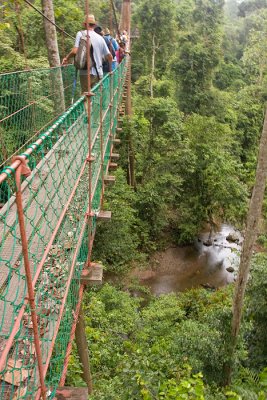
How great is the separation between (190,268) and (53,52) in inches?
297

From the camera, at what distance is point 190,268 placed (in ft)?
33.5

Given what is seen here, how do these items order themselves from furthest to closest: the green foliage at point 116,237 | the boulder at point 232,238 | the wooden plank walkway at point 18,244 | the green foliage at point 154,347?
the boulder at point 232,238 → the green foliage at point 116,237 → the green foliage at point 154,347 → the wooden plank walkway at point 18,244

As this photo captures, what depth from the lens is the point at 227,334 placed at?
16.2 feet

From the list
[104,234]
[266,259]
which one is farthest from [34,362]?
[104,234]

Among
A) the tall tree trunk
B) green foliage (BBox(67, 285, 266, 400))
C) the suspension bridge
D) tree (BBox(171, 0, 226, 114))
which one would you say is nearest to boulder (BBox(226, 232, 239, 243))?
green foliage (BBox(67, 285, 266, 400))

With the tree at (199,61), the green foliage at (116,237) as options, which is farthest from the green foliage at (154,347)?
the tree at (199,61)

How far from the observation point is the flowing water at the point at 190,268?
9.49 m

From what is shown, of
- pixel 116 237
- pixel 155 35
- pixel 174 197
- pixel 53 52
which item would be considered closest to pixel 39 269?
pixel 53 52

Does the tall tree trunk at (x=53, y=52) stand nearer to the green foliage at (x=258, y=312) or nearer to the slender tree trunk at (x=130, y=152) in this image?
the green foliage at (x=258, y=312)

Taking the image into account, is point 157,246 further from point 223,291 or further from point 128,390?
point 128,390

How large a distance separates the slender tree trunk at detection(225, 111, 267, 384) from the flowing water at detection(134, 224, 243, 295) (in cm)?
425

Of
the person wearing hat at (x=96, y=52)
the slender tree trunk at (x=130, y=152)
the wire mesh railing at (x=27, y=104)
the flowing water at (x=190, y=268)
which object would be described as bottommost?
the flowing water at (x=190, y=268)

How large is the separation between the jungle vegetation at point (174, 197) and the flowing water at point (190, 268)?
0.41 metres

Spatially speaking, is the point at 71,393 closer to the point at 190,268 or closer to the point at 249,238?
the point at 249,238
